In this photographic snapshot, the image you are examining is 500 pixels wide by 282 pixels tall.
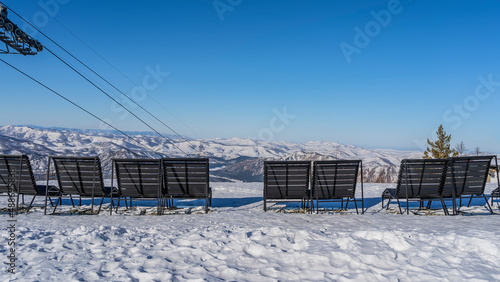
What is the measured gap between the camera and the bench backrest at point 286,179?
19.8 feet

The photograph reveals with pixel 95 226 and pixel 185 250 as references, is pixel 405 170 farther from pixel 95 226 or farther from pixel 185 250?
pixel 95 226

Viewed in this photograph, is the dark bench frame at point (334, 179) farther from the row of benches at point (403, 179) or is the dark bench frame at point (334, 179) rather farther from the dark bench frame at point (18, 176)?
the dark bench frame at point (18, 176)

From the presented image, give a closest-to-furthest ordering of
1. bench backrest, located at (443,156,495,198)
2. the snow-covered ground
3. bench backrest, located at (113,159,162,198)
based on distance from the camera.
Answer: the snow-covered ground, bench backrest, located at (443,156,495,198), bench backrest, located at (113,159,162,198)

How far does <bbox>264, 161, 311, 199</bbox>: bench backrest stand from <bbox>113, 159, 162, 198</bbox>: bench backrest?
2.14 metres

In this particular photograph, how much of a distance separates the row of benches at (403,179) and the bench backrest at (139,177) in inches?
85.1

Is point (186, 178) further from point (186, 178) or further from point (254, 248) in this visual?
point (254, 248)

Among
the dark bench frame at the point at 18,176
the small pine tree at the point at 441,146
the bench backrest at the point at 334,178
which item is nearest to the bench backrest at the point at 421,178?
the bench backrest at the point at 334,178

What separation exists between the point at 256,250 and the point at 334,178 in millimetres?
3020

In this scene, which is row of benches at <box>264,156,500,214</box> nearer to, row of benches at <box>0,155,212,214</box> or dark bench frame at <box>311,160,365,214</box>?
dark bench frame at <box>311,160,365,214</box>

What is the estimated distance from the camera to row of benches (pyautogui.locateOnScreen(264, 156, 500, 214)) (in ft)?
19.5

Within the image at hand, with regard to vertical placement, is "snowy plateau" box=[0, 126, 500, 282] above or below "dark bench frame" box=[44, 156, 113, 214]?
below

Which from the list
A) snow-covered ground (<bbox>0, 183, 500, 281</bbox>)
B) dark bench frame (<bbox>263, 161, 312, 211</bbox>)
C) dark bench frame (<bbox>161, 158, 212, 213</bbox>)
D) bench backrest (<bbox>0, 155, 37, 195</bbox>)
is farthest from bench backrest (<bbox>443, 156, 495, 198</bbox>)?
bench backrest (<bbox>0, 155, 37, 195</bbox>)

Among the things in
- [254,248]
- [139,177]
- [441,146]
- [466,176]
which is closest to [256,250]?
[254,248]

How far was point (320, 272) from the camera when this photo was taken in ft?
10.0
